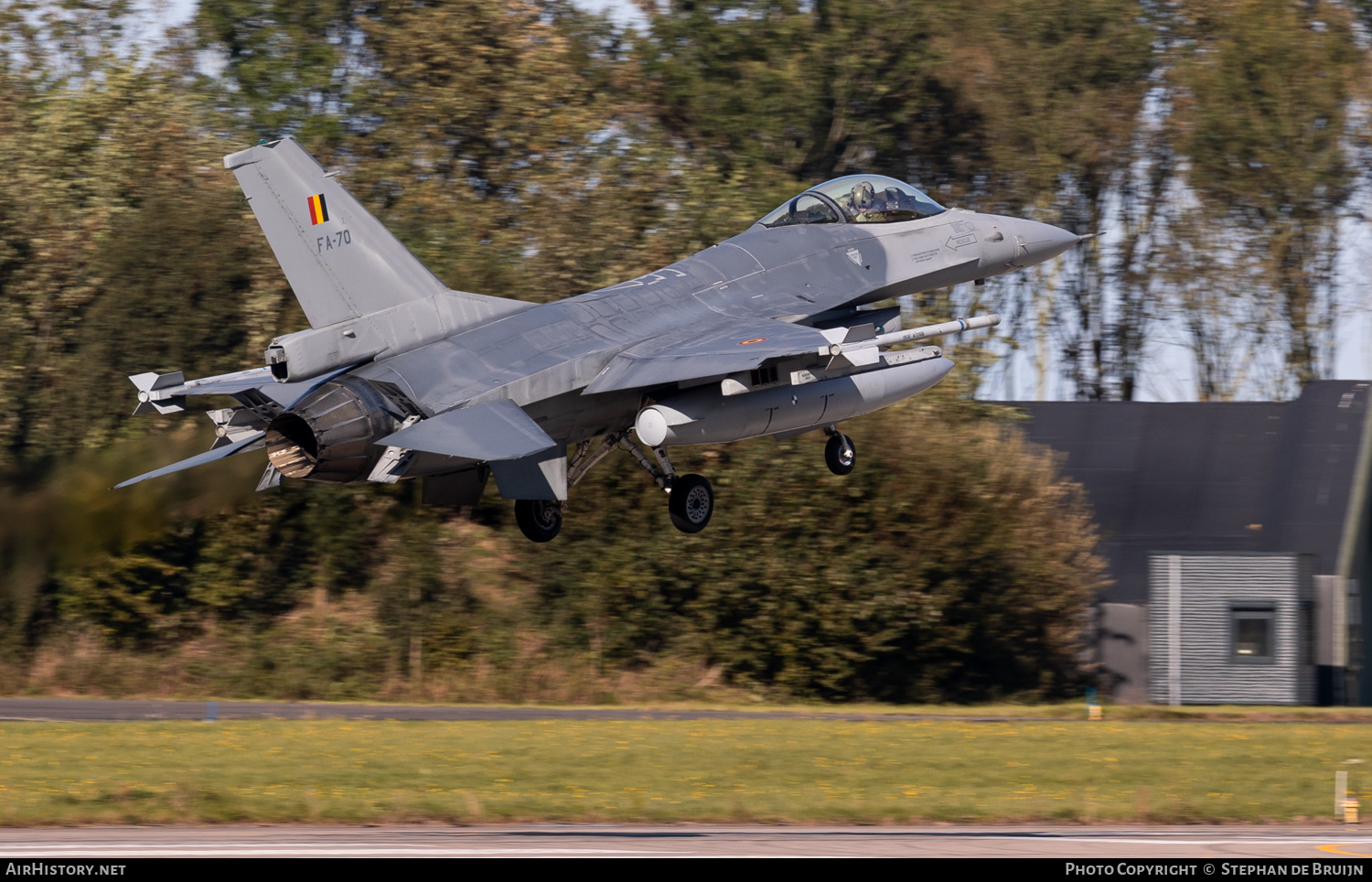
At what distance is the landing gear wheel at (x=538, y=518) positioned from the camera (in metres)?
22.7

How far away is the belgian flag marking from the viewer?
21.0 meters

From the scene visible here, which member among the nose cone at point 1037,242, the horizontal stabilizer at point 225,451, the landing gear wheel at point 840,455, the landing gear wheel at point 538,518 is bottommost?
the landing gear wheel at point 538,518

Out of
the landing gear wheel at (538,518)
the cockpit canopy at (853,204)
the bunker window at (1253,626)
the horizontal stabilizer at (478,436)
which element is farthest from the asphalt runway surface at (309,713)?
the horizontal stabilizer at (478,436)

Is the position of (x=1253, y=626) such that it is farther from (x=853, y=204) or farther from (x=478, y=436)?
(x=478, y=436)

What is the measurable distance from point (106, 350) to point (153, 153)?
6.43 meters

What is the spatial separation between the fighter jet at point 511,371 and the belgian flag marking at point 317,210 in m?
0.02

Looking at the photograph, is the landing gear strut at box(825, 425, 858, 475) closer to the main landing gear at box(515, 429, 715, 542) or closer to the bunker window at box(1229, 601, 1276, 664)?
the main landing gear at box(515, 429, 715, 542)

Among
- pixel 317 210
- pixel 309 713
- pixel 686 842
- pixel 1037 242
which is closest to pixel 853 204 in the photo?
pixel 1037 242

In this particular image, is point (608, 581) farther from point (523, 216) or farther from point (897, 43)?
point (897, 43)

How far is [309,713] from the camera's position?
31.2 metres

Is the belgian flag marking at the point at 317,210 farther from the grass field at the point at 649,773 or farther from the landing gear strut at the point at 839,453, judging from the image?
the landing gear strut at the point at 839,453

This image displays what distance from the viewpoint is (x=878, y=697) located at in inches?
1548
